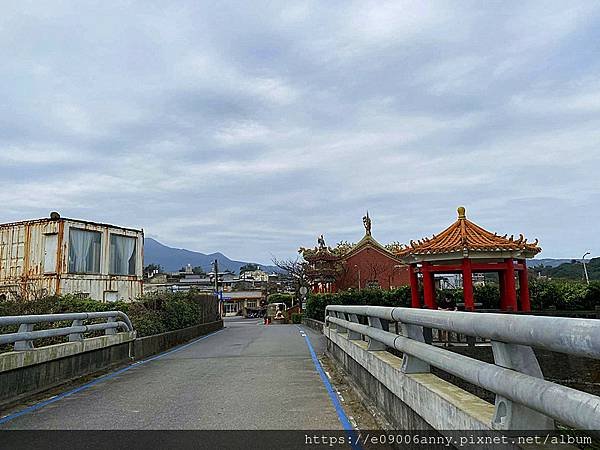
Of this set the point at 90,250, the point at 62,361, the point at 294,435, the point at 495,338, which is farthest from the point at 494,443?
the point at 90,250

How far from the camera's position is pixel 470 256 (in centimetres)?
2164

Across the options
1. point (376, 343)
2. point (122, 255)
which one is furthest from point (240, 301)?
point (376, 343)

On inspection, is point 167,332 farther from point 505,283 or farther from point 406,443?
point 406,443

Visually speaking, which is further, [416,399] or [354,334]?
[354,334]

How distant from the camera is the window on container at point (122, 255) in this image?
2723cm

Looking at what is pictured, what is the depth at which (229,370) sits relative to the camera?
12.2m

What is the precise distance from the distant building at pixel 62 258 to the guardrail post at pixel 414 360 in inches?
808

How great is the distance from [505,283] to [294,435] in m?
17.6

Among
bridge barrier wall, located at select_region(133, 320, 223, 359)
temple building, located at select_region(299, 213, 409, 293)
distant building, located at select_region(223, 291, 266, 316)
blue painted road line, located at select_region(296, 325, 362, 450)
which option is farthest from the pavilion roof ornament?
distant building, located at select_region(223, 291, 266, 316)

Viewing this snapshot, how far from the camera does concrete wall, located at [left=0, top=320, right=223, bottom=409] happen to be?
27.9 feet

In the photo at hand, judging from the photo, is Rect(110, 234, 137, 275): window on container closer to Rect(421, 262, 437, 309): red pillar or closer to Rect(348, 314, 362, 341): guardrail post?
Rect(421, 262, 437, 309): red pillar

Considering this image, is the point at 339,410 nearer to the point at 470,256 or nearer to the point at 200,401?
the point at 200,401

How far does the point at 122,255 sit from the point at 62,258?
436 cm

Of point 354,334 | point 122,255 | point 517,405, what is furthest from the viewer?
point 122,255
